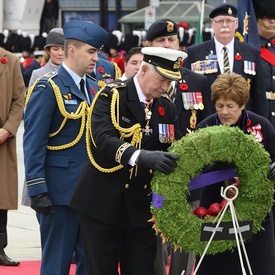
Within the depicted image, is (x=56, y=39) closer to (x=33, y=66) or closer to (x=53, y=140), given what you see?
(x=53, y=140)

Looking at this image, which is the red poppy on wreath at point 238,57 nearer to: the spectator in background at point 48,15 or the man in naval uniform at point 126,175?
the man in naval uniform at point 126,175

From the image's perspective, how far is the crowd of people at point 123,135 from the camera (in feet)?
21.1

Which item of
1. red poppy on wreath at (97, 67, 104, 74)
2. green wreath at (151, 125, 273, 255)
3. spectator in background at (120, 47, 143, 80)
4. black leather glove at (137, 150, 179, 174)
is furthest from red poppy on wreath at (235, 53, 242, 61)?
black leather glove at (137, 150, 179, 174)

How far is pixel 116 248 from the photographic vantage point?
652 cm

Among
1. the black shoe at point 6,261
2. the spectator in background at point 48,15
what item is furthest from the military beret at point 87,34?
the spectator in background at point 48,15

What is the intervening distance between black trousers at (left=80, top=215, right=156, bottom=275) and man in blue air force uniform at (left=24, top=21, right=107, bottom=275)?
743 millimetres

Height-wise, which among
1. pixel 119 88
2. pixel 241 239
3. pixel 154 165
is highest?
pixel 119 88

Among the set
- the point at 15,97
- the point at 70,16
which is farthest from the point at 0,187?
the point at 70,16

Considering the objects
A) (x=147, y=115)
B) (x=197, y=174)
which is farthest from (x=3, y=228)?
(x=197, y=174)

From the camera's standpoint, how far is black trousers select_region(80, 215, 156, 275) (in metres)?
6.47

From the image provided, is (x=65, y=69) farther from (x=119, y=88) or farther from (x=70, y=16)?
(x=70, y=16)

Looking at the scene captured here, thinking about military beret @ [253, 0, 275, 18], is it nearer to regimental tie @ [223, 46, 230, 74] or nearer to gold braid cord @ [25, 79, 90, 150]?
regimental tie @ [223, 46, 230, 74]

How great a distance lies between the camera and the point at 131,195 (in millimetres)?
6441

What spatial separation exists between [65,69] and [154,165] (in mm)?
1651
